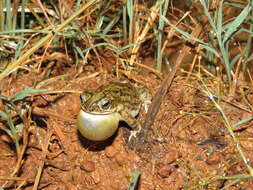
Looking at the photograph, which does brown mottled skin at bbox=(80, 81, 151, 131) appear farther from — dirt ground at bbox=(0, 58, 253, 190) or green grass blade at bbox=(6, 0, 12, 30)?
green grass blade at bbox=(6, 0, 12, 30)

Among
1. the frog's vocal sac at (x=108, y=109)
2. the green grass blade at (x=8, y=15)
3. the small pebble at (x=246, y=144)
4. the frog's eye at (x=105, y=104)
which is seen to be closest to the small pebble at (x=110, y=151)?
the frog's vocal sac at (x=108, y=109)

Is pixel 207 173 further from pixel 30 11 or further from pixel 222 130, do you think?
pixel 30 11

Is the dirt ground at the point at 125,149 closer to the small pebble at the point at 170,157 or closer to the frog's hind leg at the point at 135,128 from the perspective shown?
the small pebble at the point at 170,157

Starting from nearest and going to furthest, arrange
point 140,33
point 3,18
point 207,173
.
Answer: point 207,173 → point 3,18 → point 140,33

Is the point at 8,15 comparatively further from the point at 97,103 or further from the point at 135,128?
the point at 135,128

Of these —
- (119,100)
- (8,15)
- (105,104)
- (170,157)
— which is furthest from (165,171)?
(8,15)

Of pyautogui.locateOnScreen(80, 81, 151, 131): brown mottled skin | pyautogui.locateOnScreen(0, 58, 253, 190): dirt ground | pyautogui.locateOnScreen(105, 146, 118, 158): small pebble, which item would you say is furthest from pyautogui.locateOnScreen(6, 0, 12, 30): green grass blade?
pyautogui.locateOnScreen(105, 146, 118, 158): small pebble

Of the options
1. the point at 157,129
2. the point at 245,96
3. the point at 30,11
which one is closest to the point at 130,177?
the point at 157,129
